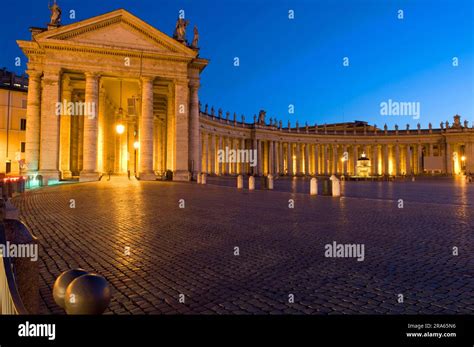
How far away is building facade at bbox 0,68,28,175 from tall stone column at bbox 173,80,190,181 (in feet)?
128

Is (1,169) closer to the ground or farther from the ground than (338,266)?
farther from the ground

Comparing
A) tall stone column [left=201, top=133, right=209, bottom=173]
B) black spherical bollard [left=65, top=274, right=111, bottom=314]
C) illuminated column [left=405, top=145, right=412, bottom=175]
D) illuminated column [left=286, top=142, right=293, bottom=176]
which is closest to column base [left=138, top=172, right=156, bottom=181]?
tall stone column [left=201, top=133, right=209, bottom=173]

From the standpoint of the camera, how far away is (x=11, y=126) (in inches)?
2309

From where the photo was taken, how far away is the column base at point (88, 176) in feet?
105

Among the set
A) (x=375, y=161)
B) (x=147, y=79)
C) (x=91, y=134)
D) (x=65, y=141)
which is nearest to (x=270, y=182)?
(x=147, y=79)

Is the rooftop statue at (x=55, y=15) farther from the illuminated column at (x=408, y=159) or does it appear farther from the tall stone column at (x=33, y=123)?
the illuminated column at (x=408, y=159)

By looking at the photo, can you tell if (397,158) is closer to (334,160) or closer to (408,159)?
(408,159)

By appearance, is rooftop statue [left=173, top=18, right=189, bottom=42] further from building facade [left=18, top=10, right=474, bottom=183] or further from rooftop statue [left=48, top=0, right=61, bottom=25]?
rooftop statue [left=48, top=0, right=61, bottom=25]

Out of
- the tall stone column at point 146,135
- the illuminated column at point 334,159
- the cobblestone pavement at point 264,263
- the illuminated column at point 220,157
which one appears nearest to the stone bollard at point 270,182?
the tall stone column at point 146,135

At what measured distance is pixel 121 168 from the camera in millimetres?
46531

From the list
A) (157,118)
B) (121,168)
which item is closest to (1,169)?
(121,168)

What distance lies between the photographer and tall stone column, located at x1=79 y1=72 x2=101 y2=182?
32.7 m

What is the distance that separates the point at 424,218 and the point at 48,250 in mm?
10956
